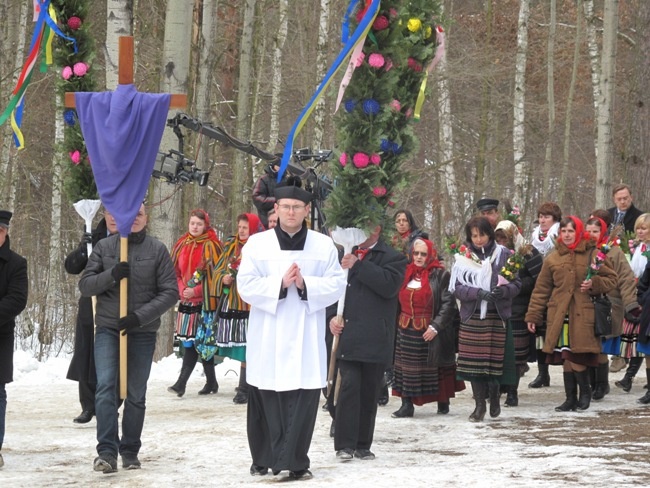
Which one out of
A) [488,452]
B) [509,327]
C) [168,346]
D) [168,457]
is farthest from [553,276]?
[168,346]

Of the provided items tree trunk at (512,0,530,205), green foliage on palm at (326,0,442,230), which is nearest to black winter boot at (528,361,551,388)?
green foliage on palm at (326,0,442,230)

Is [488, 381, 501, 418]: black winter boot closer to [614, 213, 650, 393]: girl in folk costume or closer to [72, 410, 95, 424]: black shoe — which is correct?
[614, 213, 650, 393]: girl in folk costume

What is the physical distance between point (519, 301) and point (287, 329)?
4539 millimetres

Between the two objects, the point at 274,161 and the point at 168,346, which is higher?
the point at 274,161

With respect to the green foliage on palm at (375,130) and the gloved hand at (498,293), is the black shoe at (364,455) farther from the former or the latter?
the gloved hand at (498,293)

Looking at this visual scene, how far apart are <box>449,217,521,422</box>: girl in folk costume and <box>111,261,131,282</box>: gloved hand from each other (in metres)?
3.61

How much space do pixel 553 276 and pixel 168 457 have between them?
429 centimetres

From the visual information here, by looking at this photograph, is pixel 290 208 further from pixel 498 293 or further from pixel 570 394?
pixel 570 394

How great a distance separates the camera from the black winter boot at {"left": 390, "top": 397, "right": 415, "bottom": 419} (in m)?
11.9

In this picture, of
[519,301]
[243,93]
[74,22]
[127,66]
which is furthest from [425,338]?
[243,93]

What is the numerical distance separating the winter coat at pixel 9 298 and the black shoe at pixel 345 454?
2.42 meters

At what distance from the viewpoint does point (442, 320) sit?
11.8 meters

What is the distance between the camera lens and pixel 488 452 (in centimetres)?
970

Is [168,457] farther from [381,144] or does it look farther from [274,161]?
[274,161]
